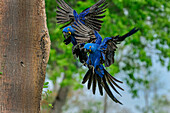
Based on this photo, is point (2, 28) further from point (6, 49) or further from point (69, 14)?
point (69, 14)

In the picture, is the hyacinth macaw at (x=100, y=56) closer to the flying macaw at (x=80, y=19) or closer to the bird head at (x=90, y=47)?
the bird head at (x=90, y=47)

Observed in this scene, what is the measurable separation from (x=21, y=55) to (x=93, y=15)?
44.6 inches

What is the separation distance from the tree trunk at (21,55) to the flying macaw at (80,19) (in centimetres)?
41

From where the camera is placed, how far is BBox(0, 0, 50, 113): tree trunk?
277 centimetres

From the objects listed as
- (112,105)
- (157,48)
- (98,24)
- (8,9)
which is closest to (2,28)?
(8,9)

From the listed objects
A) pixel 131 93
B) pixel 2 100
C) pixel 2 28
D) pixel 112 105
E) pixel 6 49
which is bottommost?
pixel 112 105

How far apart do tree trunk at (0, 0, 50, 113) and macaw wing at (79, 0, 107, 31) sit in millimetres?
616

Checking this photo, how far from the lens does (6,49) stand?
2809mm

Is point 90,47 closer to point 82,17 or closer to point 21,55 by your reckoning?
point 82,17

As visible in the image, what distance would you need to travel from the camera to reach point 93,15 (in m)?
3.44

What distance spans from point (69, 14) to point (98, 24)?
41 cm

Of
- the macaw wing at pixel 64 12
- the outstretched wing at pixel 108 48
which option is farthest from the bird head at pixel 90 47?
the macaw wing at pixel 64 12

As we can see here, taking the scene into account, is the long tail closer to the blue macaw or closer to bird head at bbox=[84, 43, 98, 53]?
bird head at bbox=[84, 43, 98, 53]

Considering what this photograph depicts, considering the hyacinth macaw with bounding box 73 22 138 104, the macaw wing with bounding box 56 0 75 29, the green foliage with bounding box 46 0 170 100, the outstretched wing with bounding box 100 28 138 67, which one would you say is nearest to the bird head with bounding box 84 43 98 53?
the hyacinth macaw with bounding box 73 22 138 104
